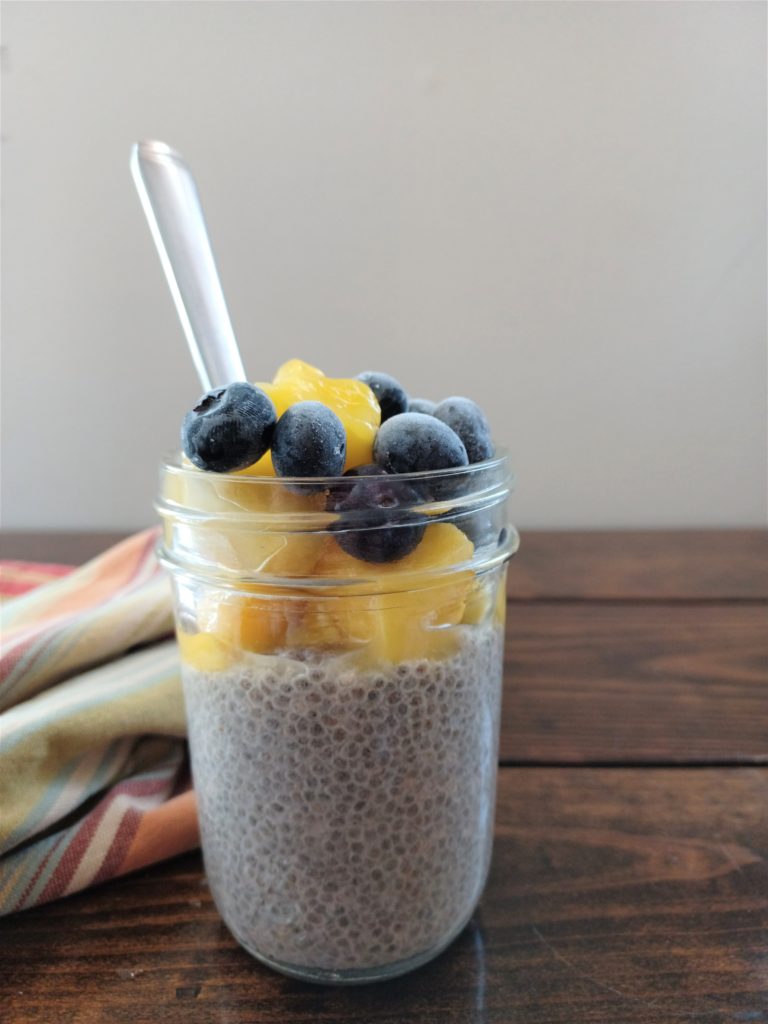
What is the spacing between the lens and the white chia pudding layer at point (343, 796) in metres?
0.33

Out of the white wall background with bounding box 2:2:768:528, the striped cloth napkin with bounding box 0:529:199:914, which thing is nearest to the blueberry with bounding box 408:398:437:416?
the striped cloth napkin with bounding box 0:529:199:914

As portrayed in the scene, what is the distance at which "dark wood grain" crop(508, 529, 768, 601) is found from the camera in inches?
34.6

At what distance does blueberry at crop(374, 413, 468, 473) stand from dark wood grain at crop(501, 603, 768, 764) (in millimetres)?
306

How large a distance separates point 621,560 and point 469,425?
73 centimetres

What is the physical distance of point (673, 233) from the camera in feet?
4.08

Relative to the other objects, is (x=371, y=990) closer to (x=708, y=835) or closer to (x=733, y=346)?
(x=708, y=835)

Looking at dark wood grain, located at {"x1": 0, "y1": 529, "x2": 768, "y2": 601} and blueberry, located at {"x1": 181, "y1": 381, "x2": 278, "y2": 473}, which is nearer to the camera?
blueberry, located at {"x1": 181, "y1": 381, "x2": 278, "y2": 473}

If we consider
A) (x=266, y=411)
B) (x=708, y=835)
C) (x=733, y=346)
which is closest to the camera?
(x=266, y=411)

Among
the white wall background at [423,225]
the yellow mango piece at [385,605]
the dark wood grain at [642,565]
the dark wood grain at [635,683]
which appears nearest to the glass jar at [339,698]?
the yellow mango piece at [385,605]

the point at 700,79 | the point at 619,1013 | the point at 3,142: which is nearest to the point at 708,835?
the point at 619,1013

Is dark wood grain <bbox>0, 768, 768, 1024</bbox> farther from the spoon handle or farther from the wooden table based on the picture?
the spoon handle

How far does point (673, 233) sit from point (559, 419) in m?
0.36

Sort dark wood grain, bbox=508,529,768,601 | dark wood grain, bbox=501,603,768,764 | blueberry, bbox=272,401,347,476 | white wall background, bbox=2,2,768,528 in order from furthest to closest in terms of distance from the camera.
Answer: white wall background, bbox=2,2,768,528, dark wood grain, bbox=508,529,768,601, dark wood grain, bbox=501,603,768,764, blueberry, bbox=272,401,347,476

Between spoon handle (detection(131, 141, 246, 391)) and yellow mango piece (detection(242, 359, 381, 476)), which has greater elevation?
spoon handle (detection(131, 141, 246, 391))
